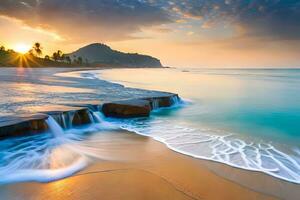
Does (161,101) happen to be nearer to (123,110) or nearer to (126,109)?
(126,109)

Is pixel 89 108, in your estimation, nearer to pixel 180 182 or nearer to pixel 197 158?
pixel 197 158

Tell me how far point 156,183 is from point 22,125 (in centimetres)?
512

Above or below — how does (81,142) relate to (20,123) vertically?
below

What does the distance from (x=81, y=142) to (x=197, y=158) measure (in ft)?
12.1

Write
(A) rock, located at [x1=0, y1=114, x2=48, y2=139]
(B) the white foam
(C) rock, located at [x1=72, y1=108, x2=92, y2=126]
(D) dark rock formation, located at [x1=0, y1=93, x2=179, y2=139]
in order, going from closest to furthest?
(B) the white foam < (A) rock, located at [x1=0, y1=114, x2=48, y2=139] < (D) dark rock formation, located at [x1=0, y1=93, x2=179, y2=139] < (C) rock, located at [x1=72, y1=108, x2=92, y2=126]

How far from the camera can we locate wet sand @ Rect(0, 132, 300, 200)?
489 cm

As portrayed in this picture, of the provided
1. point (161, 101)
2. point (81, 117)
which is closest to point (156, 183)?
point (81, 117)

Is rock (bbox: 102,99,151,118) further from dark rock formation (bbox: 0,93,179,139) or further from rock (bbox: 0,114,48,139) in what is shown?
rock (bbox: 0,114,48,139)

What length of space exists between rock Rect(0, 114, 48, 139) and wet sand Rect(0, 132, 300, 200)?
3.13 metres

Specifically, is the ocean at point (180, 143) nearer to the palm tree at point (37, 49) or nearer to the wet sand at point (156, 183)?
the wet sand at point (156, 183)

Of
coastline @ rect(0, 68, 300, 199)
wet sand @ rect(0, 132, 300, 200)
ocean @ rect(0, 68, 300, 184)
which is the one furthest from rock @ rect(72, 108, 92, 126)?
coastline @ rect(0, 68, 300, 199)

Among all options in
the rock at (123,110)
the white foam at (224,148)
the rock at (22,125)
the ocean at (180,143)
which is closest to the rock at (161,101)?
the ocean at (180,143)

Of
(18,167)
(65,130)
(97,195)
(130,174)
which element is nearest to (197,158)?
(130,174)

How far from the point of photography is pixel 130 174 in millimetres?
5840
